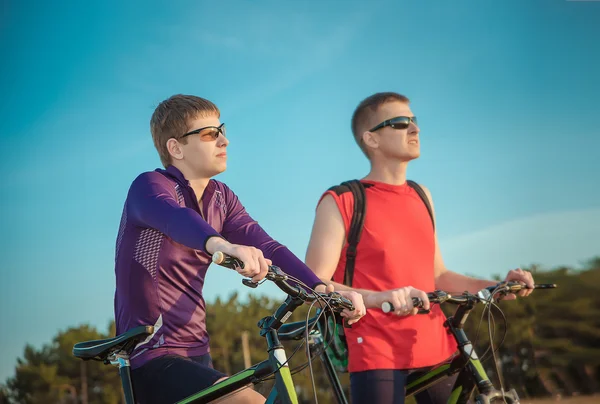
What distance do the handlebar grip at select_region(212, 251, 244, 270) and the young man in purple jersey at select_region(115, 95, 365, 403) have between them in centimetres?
10

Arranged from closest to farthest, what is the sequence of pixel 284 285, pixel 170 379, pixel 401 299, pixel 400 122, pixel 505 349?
pixel 284 285
pixel 170 379
pixel 401 299
pixel 400 122
pixel 505 349

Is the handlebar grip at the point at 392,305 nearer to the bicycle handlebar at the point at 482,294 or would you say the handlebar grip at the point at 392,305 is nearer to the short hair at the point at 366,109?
the bicycle handlebar at the point at 482,294

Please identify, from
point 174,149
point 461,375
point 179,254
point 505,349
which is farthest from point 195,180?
point 505,349

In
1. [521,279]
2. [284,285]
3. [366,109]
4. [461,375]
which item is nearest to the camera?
[284,285]

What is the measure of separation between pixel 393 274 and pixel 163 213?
183 cm

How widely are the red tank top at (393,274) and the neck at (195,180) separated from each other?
42.2 inches

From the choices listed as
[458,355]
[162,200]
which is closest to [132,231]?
[162,200]

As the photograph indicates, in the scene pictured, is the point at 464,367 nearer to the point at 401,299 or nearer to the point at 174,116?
the point at 401,299

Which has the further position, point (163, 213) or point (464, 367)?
point (464, 367)

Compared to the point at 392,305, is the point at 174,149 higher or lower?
higher

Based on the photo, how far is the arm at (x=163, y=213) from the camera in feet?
8.34

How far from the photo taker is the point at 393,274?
13.4 ft

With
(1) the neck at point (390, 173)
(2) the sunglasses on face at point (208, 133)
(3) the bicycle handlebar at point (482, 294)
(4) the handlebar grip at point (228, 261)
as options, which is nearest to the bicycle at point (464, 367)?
(3) the bicycle handlebar at point (482, 294)

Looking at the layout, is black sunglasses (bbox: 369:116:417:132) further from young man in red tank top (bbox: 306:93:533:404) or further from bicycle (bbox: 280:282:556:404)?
bicycle (bbox: 280:282:556:404)
